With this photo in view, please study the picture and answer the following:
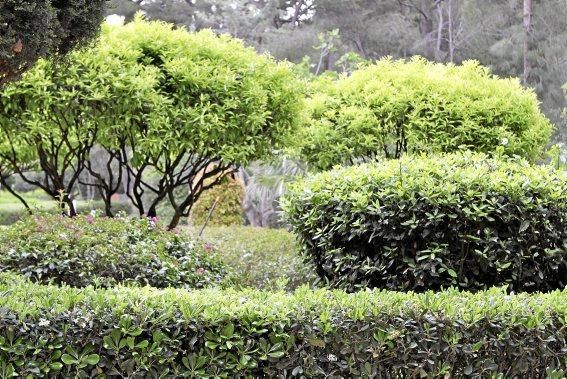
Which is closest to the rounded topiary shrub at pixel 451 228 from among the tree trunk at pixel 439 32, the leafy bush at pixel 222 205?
the leafy bush at pixel 222 205

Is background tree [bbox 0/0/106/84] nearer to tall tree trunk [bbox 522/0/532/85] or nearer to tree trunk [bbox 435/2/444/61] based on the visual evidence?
tall tree trunk [bbox 522/0/532/85]

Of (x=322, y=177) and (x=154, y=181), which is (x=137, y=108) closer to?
(x=322, y=177)

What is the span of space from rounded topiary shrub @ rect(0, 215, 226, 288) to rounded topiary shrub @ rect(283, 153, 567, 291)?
1.02 meters

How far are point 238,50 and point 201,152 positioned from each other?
1.05 meters

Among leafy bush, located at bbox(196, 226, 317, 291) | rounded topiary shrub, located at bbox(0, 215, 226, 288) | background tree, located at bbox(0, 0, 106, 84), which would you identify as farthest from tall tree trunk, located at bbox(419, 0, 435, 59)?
background tree, located at bbox(0, 0, 106, 84)

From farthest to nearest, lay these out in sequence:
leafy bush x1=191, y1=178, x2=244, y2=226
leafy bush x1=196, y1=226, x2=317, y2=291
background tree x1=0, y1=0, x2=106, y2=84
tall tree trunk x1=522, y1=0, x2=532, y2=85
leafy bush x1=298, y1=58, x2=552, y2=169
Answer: tall tree trunk x1=522, y1=0, x2=532, y2=85 → leafy bush x1=191, y1=178, x2=244, y2=226 → leafy bush x1=298, y1=58, x2=552, y2=169 → leafy bush x1=196, y1=226, x2=317, y2=291 → background tree x1=0, y1=0, x2=106, y2=84

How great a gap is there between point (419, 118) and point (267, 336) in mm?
5739

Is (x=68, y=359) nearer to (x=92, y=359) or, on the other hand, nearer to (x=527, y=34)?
(x=92, y=359)

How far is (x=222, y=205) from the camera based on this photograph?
544 inches

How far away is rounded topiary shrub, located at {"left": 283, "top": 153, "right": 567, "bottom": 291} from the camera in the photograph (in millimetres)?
4676

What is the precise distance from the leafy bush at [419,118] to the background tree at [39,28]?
188 inches

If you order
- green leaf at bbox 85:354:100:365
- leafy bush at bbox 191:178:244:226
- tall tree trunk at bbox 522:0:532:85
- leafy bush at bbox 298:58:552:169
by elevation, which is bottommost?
leafy bush at bbox 191:178:244:226

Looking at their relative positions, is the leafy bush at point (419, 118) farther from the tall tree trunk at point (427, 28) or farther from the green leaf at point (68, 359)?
the tall tree trunk at point (427, 28)

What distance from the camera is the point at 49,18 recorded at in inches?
121
